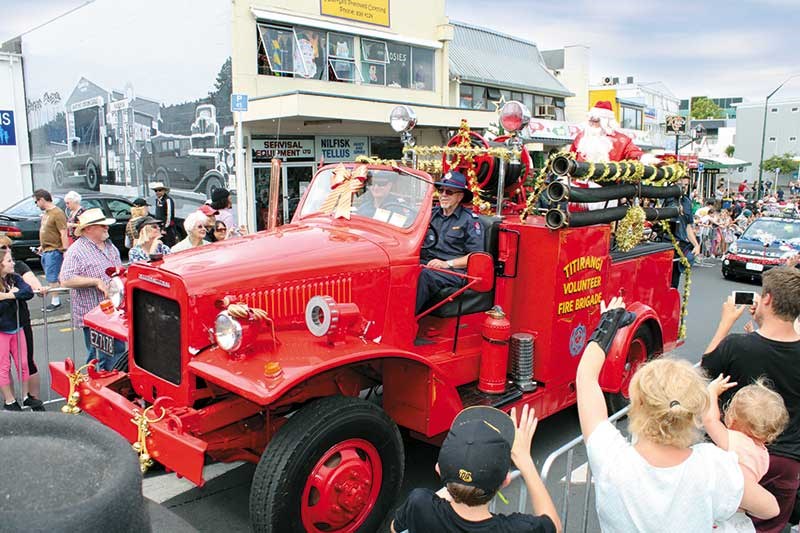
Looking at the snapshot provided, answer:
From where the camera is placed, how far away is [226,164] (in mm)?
16453

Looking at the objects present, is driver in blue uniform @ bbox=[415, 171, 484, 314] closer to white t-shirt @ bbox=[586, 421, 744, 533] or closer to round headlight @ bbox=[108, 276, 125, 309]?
round headlight @ bbox=[108, 276, 125, 309]

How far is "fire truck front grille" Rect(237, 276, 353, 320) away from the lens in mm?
3697

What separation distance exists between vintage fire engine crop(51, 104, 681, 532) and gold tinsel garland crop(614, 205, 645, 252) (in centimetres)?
21

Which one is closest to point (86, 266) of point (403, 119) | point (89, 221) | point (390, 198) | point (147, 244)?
point (89, 221)

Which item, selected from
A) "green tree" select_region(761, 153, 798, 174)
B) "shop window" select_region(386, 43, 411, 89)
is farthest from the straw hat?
"green tree" select_region(761, 153, 798, 174)

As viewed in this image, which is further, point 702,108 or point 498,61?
point 702,108

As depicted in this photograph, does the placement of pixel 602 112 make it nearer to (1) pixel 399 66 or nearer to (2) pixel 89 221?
(2) pixel 89 221

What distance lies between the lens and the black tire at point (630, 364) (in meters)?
5.46

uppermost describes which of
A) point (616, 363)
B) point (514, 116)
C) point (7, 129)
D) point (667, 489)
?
point (7, 129)

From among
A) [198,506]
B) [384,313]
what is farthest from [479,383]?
[198,506]

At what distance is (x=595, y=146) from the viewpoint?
6.51 metres

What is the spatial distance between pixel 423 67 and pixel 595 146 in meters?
14.6

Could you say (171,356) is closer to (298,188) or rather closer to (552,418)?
(552,418)

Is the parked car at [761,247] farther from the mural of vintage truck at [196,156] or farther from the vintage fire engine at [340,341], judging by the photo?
the mural of vintage truck at [196,156]
